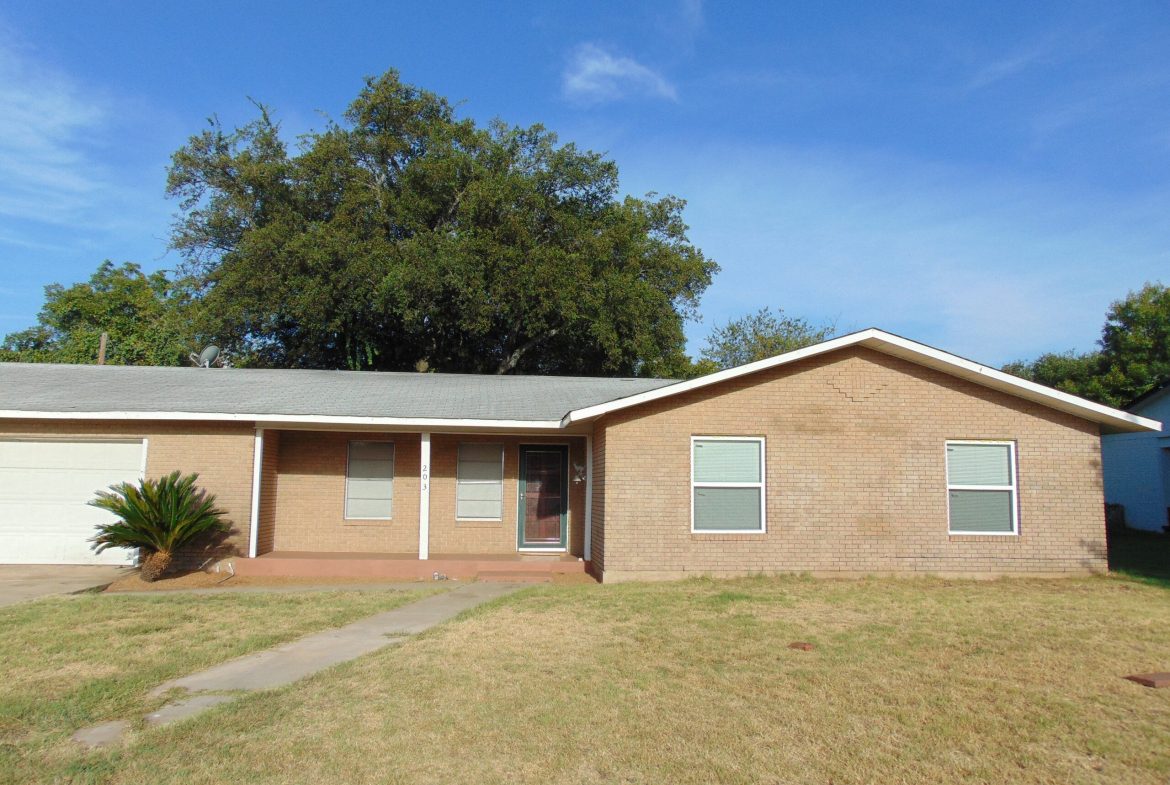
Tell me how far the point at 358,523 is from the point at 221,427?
2.95 m

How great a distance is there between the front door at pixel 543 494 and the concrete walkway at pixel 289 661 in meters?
4.48

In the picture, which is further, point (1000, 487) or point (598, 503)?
point (598, 503)

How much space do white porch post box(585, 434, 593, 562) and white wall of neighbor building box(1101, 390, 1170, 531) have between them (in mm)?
15542

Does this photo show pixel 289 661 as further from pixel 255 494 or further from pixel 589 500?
pixel 589 500

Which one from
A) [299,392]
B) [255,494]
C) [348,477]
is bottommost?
[255,494]

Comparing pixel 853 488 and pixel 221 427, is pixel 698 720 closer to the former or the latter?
pixel 853 488

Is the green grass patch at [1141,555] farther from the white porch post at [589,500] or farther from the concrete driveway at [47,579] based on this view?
the concrete driveway at [47,579]

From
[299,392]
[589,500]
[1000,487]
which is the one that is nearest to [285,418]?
[299,392]

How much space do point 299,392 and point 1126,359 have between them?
128 feet

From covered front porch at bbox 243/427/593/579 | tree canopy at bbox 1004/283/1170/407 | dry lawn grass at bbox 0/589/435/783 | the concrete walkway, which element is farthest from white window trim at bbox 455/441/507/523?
tree canopy at bbox 1004/283/1170/407

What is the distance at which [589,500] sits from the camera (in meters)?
14.7

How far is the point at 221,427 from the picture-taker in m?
14.5

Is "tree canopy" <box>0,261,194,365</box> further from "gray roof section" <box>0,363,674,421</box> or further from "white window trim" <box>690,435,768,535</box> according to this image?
"white window trim" <box>690,435,768,535</box>

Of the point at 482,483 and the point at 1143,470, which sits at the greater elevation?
the point at 1143,470
